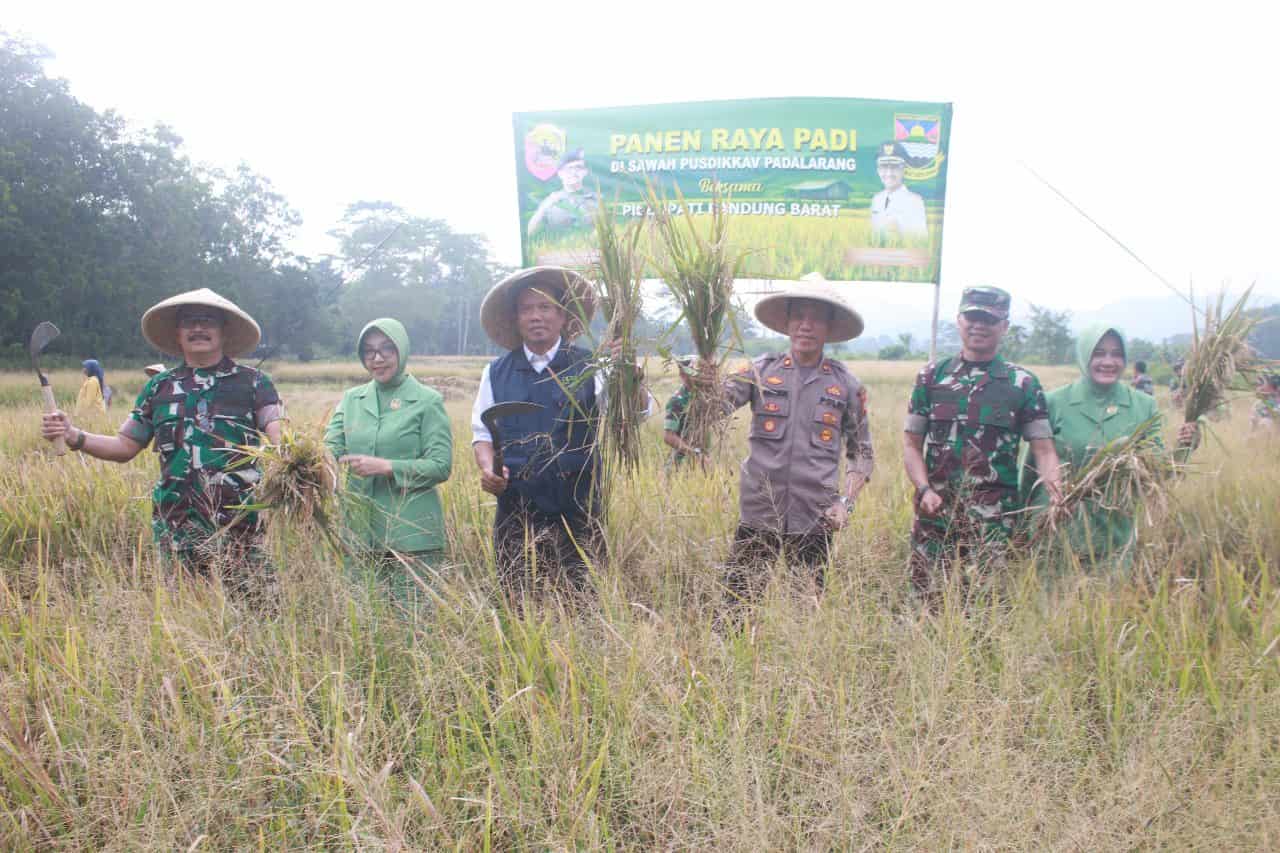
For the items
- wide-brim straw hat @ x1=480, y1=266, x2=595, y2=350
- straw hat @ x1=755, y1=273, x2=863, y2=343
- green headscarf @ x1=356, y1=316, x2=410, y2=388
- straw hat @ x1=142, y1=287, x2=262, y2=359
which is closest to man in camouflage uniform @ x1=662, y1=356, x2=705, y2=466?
wide-brim straw hat @ x1=480, y1=266, x2=595, y2=350

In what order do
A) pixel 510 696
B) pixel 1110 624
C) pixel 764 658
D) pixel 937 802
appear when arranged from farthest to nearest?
pixel 1110 624, pixel 764 658, pixel 510 696, pixel 937 802

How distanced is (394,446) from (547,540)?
2.32 feet

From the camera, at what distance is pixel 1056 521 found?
2.79m

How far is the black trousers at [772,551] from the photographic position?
266 cm

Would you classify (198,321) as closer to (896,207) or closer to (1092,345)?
(1092,345)

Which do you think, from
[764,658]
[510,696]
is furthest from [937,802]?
[510,696]

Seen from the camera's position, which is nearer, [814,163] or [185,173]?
[814,163]

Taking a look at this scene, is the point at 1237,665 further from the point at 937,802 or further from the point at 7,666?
the point at 7,666

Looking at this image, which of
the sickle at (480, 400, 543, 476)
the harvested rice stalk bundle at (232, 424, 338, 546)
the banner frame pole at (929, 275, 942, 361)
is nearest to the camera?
the harvested rice stalk bundle at (232, 424, 338, 546)

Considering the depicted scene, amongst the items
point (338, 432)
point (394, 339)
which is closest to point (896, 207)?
point (394, 339)

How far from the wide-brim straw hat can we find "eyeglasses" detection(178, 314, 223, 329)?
1.07 metres

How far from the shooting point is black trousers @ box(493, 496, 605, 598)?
2543 mm

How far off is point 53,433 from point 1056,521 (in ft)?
12.4

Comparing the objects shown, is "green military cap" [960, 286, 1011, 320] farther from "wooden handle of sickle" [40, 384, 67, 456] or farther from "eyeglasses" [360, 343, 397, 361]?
"wooden handle of sickle" [40, 384, 67, 456]
